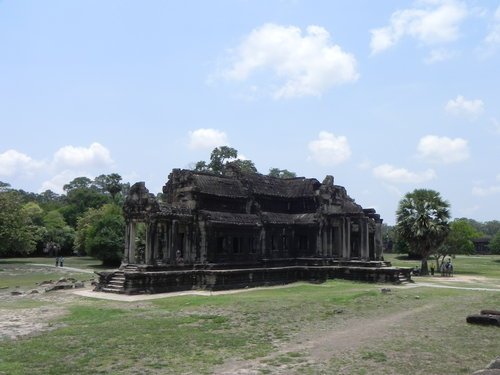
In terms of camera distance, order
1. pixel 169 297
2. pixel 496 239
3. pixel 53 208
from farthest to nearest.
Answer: pixel 53 208
pixel 496 239
pixel 169 297

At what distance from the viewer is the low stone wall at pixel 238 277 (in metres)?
27.1

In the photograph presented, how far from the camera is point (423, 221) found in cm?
4062

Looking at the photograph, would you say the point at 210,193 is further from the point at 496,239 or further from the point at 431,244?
the point at 496,239

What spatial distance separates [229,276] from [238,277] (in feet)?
3.05

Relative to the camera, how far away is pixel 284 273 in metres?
34.2

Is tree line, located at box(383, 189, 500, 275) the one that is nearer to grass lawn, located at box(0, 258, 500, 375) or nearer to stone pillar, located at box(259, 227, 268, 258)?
stone pillar, located at box(259, 227, 268, 258)

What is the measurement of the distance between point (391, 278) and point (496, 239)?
175 feet

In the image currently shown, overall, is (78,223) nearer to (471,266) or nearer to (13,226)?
(13,226)

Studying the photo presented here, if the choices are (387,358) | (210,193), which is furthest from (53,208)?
(387,358)

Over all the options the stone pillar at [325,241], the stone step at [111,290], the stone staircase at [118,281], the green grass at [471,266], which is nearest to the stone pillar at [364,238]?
the stone pillar at [325,241]

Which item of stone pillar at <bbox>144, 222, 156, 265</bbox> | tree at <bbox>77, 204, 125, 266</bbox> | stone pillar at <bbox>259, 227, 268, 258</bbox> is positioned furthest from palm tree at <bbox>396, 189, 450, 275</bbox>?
tree at <bbox>77, 204, 125, 266</bbox>

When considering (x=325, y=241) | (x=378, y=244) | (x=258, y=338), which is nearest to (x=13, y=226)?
(x=325, y=241)

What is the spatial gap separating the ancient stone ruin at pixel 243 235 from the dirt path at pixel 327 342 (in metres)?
13.9

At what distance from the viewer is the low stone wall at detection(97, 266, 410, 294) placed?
2709 cm
